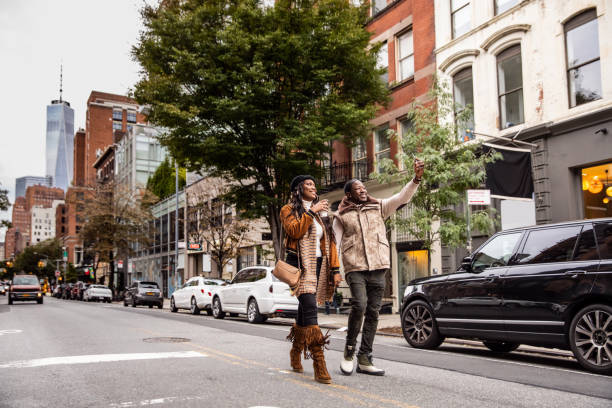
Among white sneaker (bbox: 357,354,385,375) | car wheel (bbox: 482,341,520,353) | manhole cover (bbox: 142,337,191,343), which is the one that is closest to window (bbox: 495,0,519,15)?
car wheel (bbox: 482,341,520,353)

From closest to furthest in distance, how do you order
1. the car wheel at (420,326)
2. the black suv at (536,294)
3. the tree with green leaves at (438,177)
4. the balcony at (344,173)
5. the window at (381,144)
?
the black suv at (536,294) < the car wheel at (420,326) < the tree with green leaves at (438,177) < the window at (381,144) < the balcony at (344,173)

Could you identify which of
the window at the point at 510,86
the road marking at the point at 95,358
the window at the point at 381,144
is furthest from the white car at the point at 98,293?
the road marking at the point at 95,358

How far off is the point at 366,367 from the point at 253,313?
33.6 feet

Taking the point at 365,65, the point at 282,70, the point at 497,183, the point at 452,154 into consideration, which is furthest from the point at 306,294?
the point at 365,65

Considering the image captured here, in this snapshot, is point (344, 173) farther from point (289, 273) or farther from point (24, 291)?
point (24, 291)

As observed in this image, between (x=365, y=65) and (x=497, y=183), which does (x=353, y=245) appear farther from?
(x=365, y=65)

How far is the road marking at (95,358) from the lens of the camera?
7285mm

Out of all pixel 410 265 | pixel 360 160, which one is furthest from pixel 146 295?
pixel 410 265

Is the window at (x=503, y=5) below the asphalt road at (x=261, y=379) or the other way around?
the other way around

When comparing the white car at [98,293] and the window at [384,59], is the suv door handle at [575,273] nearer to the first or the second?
the window at [384,59]

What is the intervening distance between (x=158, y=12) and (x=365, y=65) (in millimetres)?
7287

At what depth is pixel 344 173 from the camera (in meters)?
25.6

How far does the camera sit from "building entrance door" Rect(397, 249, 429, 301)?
20875mm

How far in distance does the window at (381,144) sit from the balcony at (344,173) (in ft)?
1.96
